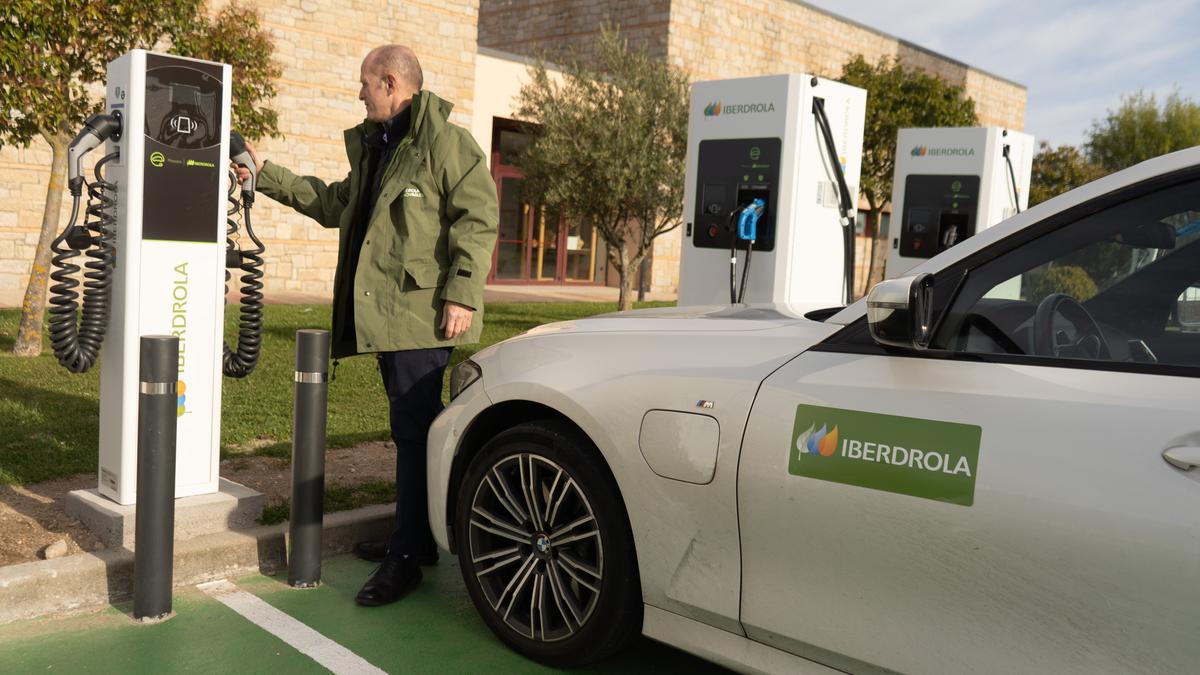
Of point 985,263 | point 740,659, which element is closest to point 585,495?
point 740,659

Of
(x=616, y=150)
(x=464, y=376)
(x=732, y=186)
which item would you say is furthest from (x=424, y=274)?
(x=616, y=150)

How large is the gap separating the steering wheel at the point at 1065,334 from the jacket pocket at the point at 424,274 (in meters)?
2.22

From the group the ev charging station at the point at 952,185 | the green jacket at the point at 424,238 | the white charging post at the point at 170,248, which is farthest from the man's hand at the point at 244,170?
the ev charging station at the point at 952,185

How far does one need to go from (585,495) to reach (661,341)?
0.52m

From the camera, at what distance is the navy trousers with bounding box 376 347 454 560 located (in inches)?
157

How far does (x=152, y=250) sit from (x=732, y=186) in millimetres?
4944

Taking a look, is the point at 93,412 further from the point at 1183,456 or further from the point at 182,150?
the point at 1183,456

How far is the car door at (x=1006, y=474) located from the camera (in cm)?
212

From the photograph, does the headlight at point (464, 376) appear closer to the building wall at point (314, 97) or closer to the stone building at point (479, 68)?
the stone building at point (479, 68)

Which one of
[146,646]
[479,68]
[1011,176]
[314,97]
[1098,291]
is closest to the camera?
[1098,291]

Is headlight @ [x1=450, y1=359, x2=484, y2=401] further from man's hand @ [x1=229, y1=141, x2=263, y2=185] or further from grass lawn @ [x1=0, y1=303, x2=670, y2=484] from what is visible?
grass lawn @ [x1=0, y1=303, x2=670, y2=484]

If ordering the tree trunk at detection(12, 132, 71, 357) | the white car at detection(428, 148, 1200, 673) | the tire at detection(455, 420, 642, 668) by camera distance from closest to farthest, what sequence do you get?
the white car at detection(428, 148, 1200, 673), the tire at detection(455, 420, 642, 668), the tree trunk at detection(12, 132, 71, 357)

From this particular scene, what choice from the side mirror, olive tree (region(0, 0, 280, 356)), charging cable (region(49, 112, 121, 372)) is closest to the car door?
the side mirror

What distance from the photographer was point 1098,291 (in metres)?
2.52
